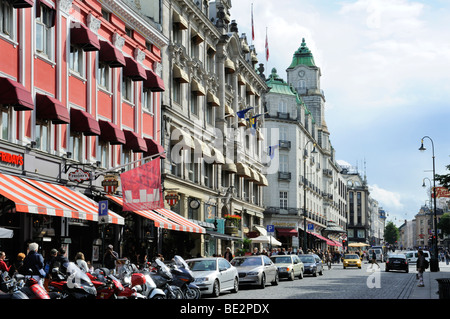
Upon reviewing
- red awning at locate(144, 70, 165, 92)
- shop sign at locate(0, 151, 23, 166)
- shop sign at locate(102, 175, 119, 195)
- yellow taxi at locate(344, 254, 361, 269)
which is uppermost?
red awning at locate(144, 70, 165, 92)

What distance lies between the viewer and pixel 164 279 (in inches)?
742

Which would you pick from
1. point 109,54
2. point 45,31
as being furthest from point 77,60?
point 45,31

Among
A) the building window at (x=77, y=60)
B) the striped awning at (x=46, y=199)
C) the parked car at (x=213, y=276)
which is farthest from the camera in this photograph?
the building window at (x=77, y=60)

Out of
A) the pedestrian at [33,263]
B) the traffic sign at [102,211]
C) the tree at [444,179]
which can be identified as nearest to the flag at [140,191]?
the traffic sign at [102,211]

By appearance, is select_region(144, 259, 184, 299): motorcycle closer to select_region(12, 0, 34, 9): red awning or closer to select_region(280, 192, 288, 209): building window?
select_region(12, 0, 34, 9): red awning

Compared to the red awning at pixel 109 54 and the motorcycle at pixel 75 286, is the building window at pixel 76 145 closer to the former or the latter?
the red awning at pixel 109 54

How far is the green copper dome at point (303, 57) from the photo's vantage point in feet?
309

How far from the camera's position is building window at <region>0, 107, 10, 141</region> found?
22.3 metres

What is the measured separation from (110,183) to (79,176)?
224 centimetres

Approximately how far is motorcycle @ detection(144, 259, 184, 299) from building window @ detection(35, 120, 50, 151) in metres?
8.00

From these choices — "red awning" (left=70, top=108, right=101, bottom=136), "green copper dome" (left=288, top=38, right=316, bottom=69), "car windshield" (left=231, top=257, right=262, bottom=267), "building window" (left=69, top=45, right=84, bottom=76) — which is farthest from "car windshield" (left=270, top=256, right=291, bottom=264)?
"green copper dome" (left=288, top=38, right=316, bottom=69)

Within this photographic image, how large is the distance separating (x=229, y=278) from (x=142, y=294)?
9040 mm

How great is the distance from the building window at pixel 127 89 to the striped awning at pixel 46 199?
8.43 m
